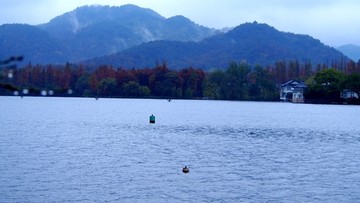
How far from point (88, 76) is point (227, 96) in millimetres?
44842

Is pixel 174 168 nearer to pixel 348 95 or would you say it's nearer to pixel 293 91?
pixel 348 95

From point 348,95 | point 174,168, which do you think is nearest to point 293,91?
point 348,95

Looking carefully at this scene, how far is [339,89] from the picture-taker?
392ft

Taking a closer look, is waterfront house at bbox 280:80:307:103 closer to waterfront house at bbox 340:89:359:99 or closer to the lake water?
waterfront house at bbox 340:89:359:99

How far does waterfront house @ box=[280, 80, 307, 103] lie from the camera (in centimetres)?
14775

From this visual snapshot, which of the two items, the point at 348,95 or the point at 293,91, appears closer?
the point at 348,95

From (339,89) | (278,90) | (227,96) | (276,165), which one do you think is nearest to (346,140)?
(276,165)

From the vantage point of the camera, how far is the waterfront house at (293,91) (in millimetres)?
147750

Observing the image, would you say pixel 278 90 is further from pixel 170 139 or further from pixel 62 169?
pixel 62 169

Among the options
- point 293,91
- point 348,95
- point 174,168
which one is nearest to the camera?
point 174,168

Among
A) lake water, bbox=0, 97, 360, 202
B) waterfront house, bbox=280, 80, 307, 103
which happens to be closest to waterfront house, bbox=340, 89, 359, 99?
waterfront house, bbox=280, 80, 307, 103

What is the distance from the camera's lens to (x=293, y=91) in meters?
151

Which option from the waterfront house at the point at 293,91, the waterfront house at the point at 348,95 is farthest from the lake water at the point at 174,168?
the waterfront house at the point at 293,91

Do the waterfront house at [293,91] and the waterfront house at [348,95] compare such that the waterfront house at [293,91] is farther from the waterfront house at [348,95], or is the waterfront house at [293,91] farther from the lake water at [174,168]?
the lake water at [174,168]
